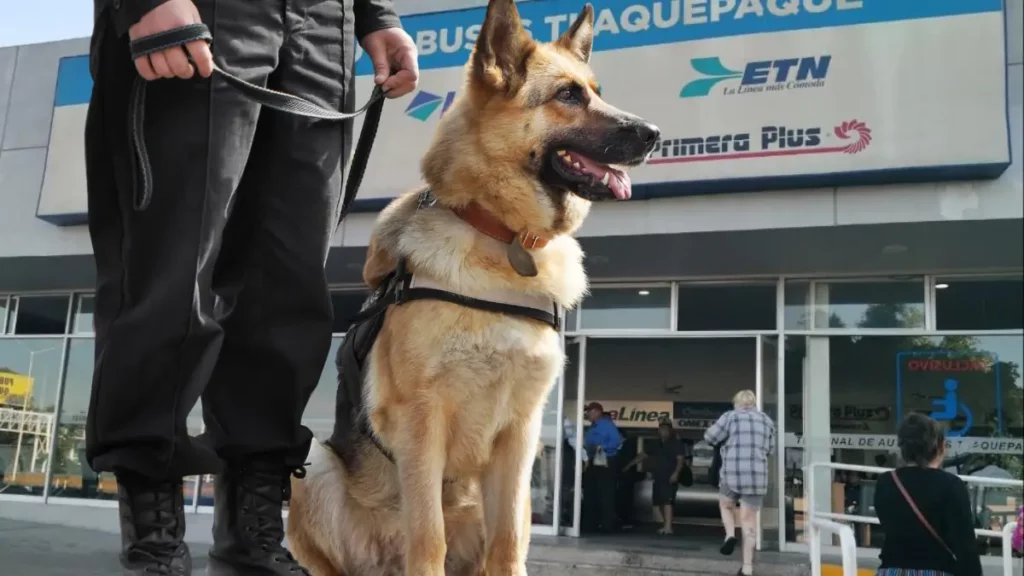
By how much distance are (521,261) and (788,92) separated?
696cm

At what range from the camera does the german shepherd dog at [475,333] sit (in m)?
1.85

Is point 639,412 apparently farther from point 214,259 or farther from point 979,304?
point 214,259

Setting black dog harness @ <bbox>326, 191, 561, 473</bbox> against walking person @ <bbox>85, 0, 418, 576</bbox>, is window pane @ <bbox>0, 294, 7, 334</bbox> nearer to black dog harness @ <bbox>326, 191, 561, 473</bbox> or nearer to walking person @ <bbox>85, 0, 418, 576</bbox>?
black dog harness @ <bbox>326, 191, 561, 473</bbox>

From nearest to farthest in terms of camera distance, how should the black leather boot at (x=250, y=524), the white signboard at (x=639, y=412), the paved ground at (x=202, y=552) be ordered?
the black leather boot at (x=250, y=524), the paved ground at (x=202, y=552), the white signboard at (x=639, y=412)

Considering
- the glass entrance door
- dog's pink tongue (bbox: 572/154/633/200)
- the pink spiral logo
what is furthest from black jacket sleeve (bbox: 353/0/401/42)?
the glass entrance door

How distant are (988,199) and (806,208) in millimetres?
1685

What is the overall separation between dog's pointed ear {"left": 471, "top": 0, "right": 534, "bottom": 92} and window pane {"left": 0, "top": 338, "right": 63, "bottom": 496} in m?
2.87

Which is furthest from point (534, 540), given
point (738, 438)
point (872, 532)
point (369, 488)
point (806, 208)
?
point (369, 488)

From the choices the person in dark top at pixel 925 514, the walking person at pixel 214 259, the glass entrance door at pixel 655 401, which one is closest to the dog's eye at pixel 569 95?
the walking person at pixel 214 259

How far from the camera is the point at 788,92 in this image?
7953 millimetres

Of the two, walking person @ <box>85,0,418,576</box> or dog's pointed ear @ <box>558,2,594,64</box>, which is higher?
dog's pointed ear @ <box>558,2,594,64</box>

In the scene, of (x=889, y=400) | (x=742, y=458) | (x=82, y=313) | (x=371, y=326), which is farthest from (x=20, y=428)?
(x=889, y=400)

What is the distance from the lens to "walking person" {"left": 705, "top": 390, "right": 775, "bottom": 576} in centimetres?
806

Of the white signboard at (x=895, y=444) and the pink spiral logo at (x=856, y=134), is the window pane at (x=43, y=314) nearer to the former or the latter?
the pink spiral logo at (x=856, y=134)
